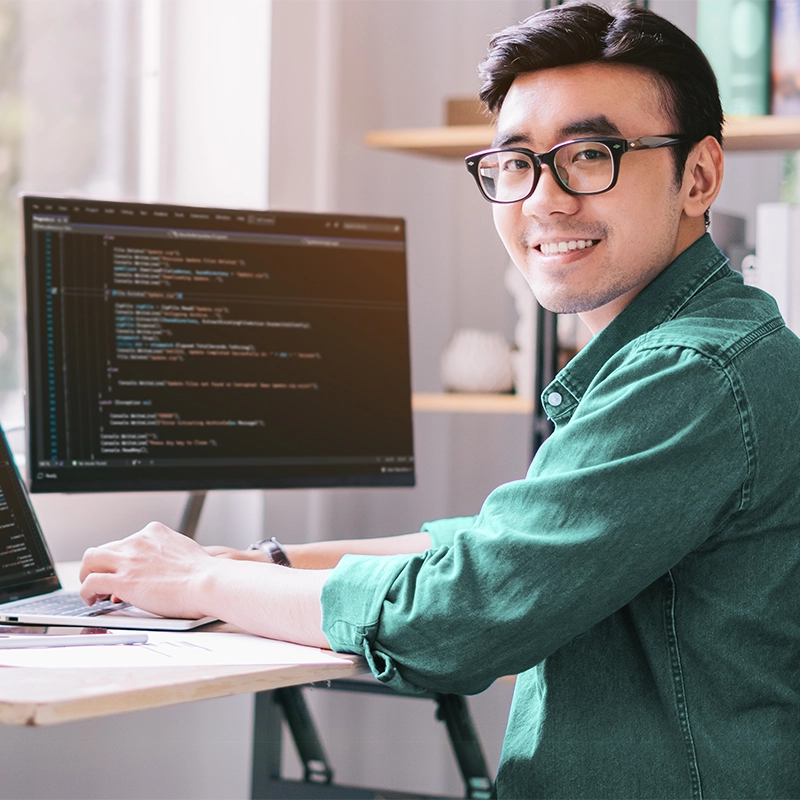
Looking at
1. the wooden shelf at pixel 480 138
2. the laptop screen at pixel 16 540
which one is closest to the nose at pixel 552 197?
the laptop screen at pixel 16 540

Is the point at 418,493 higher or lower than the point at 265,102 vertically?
lower

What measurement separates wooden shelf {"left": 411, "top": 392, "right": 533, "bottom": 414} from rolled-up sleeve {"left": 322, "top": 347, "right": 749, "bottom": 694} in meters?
1.03

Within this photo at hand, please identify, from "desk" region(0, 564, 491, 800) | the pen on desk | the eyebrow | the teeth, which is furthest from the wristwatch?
the eyebrow

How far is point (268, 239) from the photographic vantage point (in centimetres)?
174

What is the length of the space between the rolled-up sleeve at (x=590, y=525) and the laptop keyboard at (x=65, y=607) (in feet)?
1.37

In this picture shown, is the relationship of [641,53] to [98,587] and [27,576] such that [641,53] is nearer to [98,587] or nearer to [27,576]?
[98,587]

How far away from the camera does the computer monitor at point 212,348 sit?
160cm

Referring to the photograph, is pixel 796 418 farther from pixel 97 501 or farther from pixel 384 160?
pixel 384 160

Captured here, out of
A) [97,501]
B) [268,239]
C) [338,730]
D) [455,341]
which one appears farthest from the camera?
[338,730]

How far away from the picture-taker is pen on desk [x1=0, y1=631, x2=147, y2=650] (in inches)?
45.1

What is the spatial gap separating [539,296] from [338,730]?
4.66 feet

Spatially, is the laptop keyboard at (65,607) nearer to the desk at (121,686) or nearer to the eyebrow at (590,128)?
the desk at (121,686)

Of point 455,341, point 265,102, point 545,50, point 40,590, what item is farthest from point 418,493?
point 545,50

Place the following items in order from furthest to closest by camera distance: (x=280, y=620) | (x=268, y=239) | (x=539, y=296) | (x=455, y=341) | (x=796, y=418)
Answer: (x=455, y=341) → (x=268, y=239) → (x=539, y=296) → (x=280, y=620) → (x=796, y=418)
